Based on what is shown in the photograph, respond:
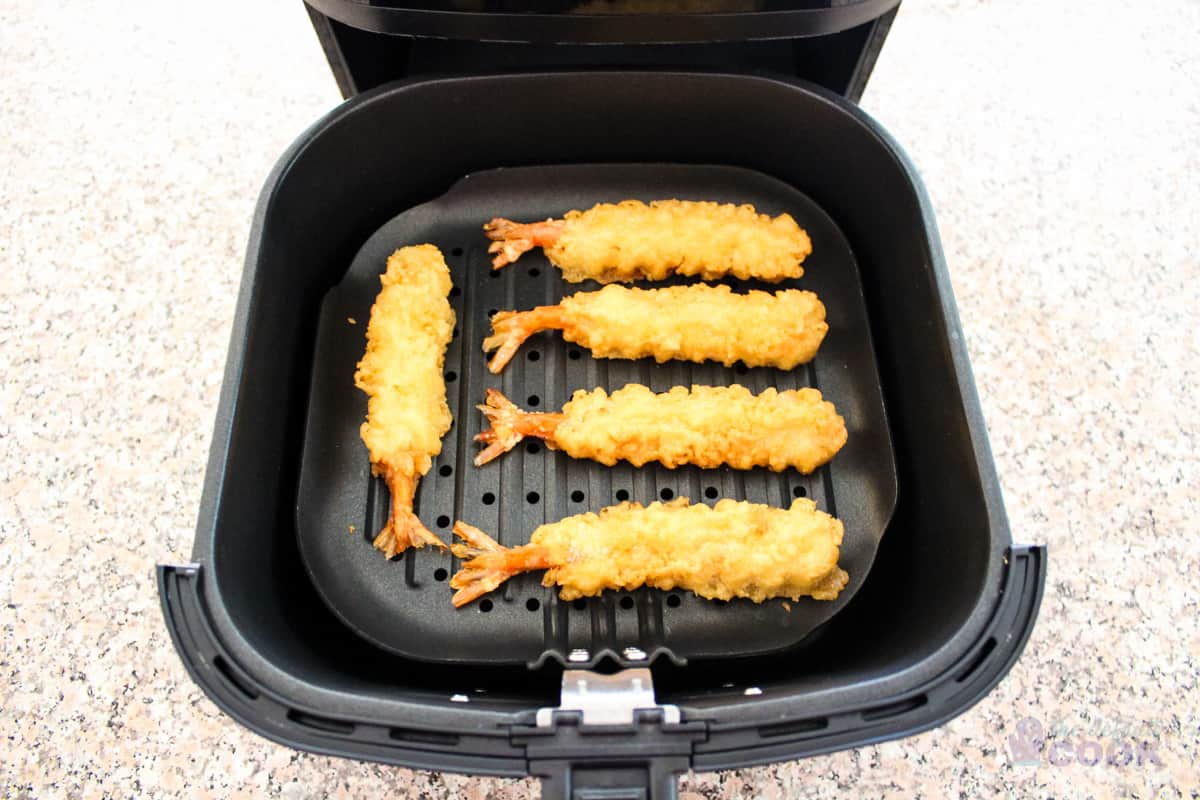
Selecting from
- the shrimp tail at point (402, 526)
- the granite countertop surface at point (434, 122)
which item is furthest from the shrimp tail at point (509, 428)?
the granite countertop surface at point (434, 122)

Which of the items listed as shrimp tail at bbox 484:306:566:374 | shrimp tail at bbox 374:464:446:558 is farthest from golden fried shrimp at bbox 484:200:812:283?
shrimp tail at bbox 374:464:446:558

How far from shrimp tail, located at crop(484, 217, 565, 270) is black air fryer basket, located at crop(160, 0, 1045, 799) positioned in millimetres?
33

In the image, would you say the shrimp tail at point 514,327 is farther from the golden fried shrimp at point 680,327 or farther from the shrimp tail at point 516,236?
the shrimp tail at point 516,236

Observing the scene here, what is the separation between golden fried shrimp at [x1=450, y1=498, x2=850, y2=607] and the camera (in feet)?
3.71

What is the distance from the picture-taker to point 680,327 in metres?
1.29

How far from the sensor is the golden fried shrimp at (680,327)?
1279 mm

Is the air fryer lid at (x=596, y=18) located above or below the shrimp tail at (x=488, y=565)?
above

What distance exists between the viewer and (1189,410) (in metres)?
1.40

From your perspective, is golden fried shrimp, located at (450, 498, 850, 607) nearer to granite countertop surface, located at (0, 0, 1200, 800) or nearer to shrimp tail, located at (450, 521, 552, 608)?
shrimp tail, located at (450, 521, 552, 608)

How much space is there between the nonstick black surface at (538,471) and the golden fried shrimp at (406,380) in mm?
30

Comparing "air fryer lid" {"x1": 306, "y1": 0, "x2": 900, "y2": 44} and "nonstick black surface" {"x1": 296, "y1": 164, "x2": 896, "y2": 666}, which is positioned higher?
"air fryer lid" {"x1": 306, "y1": 0, "x2": 900, "y2": 44}

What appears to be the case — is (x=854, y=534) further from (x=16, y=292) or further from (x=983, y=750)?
(x=16, y=292)

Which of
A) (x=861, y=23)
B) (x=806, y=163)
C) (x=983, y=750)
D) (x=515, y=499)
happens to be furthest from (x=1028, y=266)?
(x=515, y=499)

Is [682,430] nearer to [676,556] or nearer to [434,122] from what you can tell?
[676,556]
